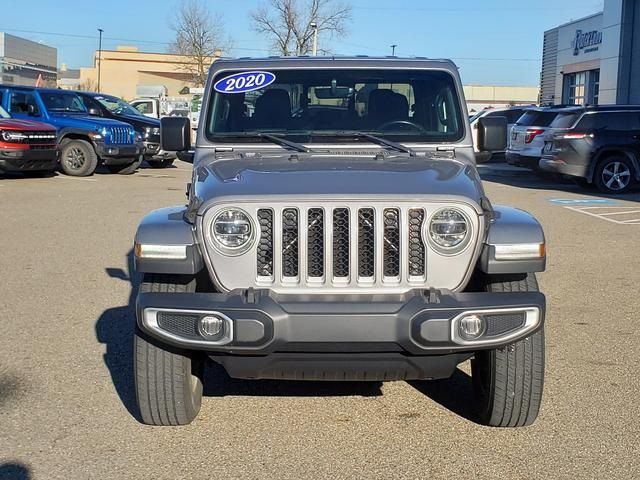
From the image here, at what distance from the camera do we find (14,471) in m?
3.94

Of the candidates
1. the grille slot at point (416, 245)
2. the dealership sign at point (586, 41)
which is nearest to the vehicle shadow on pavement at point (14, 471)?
the grille slot at point (416, 245)

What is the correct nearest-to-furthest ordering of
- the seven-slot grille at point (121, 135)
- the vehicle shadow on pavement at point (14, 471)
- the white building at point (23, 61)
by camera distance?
the vehicle shadow on pavement at point (14, 471)
the seven-slot grille at point (121, 135)
the white building at point (23, 61)

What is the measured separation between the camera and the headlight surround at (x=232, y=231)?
13.2 feet

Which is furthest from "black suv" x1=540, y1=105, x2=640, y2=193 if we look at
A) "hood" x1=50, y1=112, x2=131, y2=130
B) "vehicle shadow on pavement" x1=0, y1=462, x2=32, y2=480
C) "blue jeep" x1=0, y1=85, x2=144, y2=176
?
"vehicle shadow on pavement" x1=0, y1=462, x2=32, y2=480

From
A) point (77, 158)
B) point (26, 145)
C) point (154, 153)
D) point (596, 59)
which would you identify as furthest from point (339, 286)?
point (596, 59)

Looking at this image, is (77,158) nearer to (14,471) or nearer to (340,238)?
(14,471)

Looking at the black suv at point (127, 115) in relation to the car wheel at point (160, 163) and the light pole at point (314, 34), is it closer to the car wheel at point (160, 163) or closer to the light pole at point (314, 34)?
the car wheel at point (160, 163)

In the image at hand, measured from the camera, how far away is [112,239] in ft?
35.1

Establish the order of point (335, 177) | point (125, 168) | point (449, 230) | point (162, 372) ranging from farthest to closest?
point (125, 168) → point (335, 177) → point (162, 372) → point (449, 230)

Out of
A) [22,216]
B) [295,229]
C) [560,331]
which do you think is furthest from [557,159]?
[295,229]

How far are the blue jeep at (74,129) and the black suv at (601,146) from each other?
372 inches

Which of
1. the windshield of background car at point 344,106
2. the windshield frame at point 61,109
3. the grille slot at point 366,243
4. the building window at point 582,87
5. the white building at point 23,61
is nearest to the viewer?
the grille slot at point 366,243

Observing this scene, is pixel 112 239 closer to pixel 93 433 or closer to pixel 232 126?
pixel 232 126

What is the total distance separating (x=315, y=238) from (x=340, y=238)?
12 centimetres
